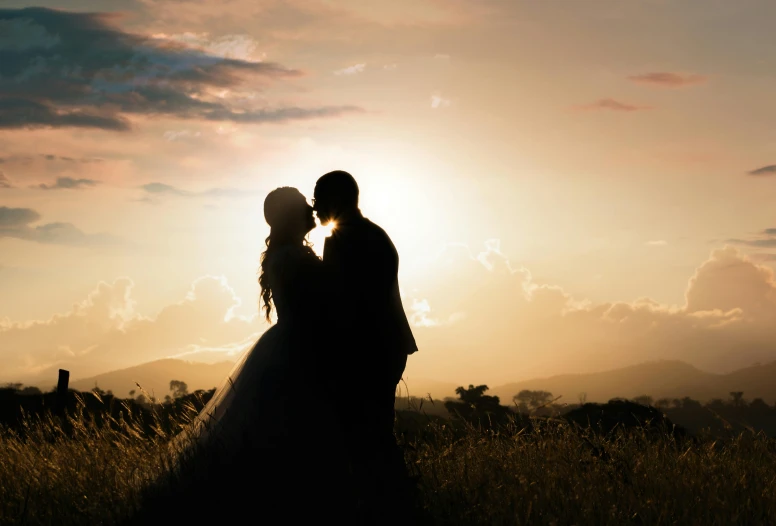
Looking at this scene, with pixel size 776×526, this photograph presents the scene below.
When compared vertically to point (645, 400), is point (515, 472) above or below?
below

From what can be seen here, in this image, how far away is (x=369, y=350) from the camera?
21.1 feet

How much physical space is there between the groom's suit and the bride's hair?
4.20 feet

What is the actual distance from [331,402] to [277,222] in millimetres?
1968

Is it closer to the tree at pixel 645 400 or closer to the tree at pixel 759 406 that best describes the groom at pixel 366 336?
the tree at pixel 645 400

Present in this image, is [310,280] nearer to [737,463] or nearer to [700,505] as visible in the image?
[700,505]

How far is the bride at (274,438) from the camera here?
21.4 feet

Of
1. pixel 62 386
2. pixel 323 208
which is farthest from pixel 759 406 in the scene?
pixel 323 208

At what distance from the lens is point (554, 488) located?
673 centimetres

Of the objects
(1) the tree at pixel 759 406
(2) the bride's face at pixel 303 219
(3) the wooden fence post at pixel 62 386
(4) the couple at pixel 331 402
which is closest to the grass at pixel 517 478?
(4) the couple at pixel 331 402

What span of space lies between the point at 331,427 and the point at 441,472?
145cm

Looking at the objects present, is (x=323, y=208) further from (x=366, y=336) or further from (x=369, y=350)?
(x=369, y=350)

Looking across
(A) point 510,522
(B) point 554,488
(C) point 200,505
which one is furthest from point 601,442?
(C) point 200,505

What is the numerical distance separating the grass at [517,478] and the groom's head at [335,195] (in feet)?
7.80

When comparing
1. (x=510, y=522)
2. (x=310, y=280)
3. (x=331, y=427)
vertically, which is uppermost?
(x=310, y=280)
